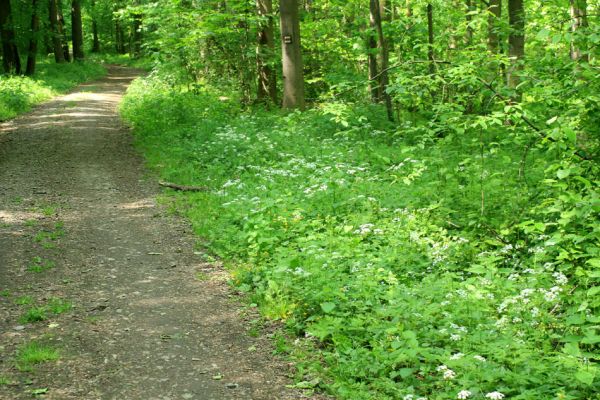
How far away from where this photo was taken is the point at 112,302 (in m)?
6.64

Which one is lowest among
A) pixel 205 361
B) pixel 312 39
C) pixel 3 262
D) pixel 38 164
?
pixel 205 361

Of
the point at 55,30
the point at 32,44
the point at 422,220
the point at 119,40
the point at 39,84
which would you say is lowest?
the point at 422,220

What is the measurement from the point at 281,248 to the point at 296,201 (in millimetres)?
1707

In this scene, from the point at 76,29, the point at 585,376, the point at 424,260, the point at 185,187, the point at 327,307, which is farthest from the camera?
the point at 76,29

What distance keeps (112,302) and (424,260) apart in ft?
12.4

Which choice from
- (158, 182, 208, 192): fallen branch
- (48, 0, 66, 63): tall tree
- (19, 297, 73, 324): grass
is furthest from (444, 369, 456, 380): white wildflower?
(48, 0, 66, 63): tall tree

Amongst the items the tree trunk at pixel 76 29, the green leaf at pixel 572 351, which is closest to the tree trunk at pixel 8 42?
the tree trunk at pixel 76 29

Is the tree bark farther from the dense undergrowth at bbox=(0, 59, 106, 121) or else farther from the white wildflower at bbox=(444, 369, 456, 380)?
the white wildflower at bbox=(444, 369, 456, 380)

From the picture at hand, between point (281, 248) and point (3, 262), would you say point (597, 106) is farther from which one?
point (3, 262)

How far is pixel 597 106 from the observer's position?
6.33 metres

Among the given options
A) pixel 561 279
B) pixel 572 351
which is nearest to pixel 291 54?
pixel 561 279

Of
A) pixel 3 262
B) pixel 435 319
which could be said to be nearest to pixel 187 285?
pixel 3 262

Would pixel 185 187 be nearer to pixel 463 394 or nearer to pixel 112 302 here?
pixel 112 302

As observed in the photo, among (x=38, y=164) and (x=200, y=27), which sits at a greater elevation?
(x=200, y=27)
